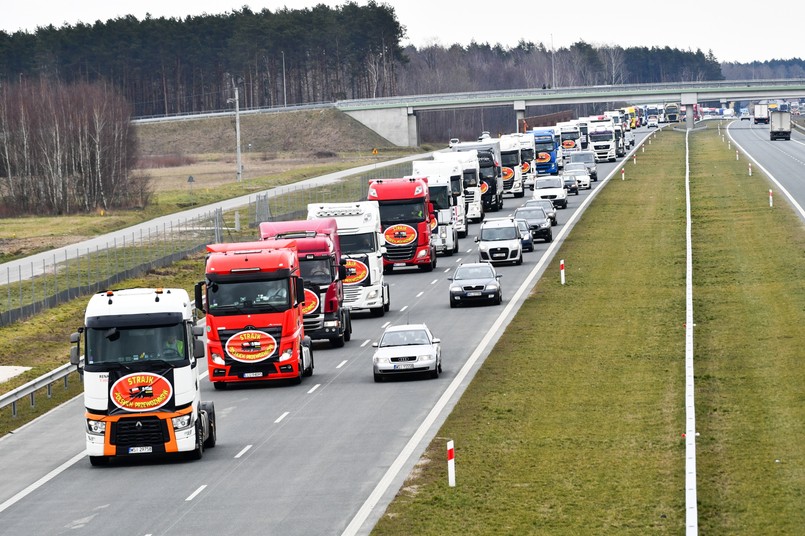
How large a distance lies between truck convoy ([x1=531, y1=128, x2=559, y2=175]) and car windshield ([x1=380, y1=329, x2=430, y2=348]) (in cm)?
7131

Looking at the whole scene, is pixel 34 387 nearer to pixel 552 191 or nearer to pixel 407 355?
pixel 407 355

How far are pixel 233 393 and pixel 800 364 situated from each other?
14.3 meters

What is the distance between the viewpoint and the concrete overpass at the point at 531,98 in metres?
170

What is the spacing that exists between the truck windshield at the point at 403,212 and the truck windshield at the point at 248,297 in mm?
24571

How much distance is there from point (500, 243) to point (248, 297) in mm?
27201

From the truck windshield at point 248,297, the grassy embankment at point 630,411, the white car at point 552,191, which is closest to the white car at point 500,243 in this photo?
the grassy embankment at point 630,411

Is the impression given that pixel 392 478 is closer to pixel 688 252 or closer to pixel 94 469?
pixel 94 469

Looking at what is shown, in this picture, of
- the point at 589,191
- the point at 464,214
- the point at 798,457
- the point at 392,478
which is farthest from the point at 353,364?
the point at 589,191

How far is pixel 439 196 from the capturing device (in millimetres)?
68062

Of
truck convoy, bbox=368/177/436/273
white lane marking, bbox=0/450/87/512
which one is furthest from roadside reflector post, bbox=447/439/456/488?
truck convoy, bbox=368/177/436/273

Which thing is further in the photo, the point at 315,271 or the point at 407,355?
the point at 315,271

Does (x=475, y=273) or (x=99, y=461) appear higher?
(x=475, y=273)

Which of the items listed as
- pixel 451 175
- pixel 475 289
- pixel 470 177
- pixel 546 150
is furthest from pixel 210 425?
pixel 546 150

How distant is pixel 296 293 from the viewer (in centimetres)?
3591
